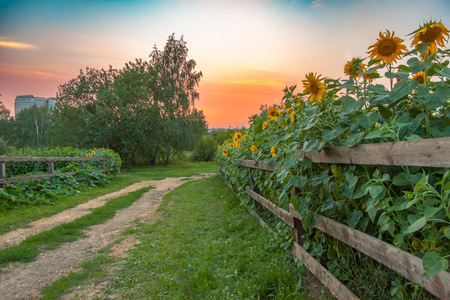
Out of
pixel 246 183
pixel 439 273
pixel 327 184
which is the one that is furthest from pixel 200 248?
pixel 439 273

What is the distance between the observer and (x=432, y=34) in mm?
1339

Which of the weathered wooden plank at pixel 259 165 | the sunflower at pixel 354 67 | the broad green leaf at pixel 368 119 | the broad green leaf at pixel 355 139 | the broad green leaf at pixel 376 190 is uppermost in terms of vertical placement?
the sunflower at pixel 354 67

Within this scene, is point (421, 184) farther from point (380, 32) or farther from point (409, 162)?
point (380, 32)

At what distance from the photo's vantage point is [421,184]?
1.08m

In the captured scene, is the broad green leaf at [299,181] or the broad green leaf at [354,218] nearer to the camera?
the broad green leaf at [354,218]

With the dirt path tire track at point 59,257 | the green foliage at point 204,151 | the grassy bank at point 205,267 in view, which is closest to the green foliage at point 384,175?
the grassy bank at point 205,267

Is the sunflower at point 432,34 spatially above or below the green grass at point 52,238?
above

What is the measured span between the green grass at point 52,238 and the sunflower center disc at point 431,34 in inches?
185

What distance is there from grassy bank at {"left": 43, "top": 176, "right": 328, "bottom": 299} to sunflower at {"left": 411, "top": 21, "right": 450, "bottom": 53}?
194cm

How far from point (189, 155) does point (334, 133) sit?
35.0 m

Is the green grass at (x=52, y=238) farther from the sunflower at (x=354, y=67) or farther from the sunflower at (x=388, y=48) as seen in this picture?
the sunflower at (x=388, y=48)

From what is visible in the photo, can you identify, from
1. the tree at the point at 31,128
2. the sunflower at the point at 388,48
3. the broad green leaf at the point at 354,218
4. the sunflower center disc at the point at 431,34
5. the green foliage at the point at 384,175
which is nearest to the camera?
the green foliage at the point at 384,175

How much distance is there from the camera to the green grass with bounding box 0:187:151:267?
353 cm

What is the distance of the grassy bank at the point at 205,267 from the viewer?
245 centimetres
